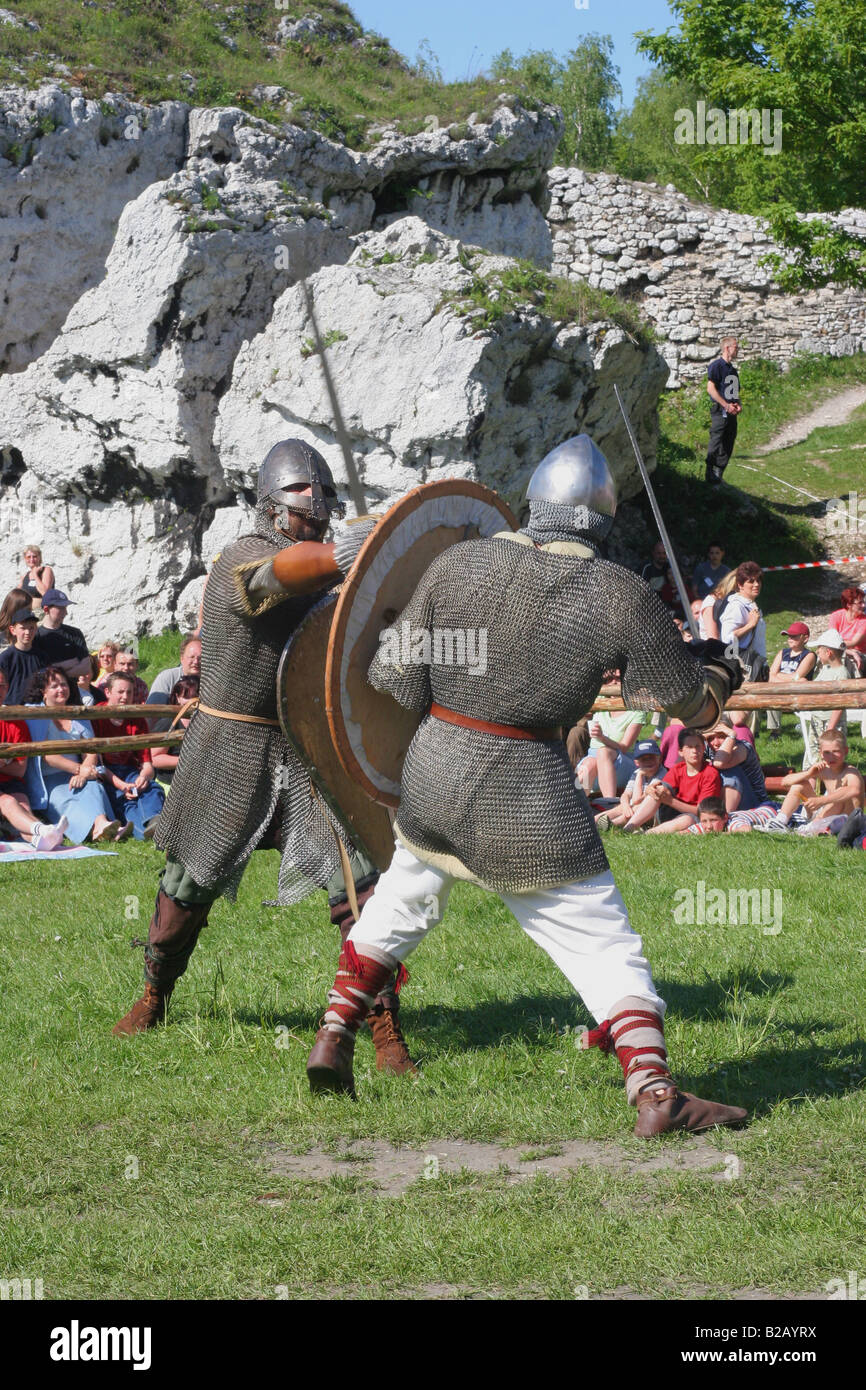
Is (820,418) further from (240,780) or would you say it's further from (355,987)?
(355,987)

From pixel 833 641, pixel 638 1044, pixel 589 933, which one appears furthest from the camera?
pixel 833 641

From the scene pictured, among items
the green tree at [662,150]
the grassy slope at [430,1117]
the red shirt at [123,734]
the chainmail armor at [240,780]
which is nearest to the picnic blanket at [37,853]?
the red shirt at [123,734]

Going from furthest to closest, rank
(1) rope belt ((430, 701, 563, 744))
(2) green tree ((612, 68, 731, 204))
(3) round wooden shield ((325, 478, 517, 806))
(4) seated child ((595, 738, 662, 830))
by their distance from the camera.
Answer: (2) green tree ((612, 68, 731, 204)), (4) seated child ((595, 738, 662, 830)), (3) round wooden shield ((325, 478, 517, 806)), (1) rope belt ((430, 701, 563, 744))

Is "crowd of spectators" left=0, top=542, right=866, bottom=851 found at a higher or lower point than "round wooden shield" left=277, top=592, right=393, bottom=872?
lower

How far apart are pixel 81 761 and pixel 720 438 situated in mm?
9011

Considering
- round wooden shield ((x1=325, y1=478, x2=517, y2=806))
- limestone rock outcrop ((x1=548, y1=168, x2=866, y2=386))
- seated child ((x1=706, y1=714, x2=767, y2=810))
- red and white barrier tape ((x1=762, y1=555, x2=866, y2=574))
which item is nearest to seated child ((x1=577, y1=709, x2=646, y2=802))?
seated child ((x1=706, y1=714, x2=767, y2=810))

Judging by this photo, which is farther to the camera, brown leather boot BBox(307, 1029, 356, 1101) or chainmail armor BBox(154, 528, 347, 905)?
chainmail armor BBox(154, 528, 347, 905)

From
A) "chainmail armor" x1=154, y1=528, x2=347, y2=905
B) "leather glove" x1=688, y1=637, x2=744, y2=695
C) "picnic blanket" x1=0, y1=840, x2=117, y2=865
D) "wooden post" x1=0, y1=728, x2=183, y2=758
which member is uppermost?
"leather glove" x1=688, y1=637, x2=744, y2=695

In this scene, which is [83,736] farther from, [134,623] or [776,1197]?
[776,1197]

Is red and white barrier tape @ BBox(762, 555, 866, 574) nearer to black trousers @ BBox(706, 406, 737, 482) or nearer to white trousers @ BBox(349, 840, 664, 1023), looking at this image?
black trousers @ BBox(706, 406, 737, 482)

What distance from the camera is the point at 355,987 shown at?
12.4ft

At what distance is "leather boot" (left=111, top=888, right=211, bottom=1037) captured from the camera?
4.55m

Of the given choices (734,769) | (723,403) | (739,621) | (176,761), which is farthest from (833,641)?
(176,761)

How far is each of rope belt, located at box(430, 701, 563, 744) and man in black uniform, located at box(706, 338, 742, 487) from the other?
37.8 feet
